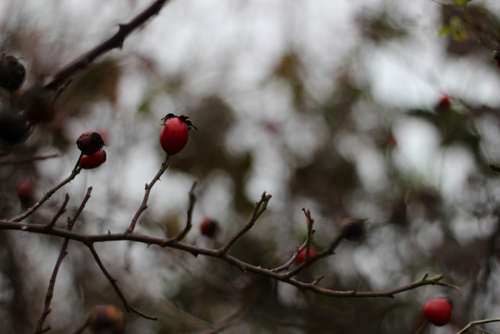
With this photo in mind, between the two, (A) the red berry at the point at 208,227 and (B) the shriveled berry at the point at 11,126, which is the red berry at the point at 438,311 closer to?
(A) the red berry at the point at 208,227

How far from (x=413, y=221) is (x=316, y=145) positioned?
64.0 inches

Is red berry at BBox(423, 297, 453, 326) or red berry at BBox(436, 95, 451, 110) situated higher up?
red berry at BBox(436, 95, 451, 110)

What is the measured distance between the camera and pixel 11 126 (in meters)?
1.81

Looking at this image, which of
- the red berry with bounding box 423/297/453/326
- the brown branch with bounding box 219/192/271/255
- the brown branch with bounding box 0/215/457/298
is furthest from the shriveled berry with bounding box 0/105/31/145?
the red berry with bounding box 423/297/453/326

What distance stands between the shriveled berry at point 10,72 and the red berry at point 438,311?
1.71 m

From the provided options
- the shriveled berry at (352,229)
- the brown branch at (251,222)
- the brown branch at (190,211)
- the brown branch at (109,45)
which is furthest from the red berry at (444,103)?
the brown branch at (190,211)

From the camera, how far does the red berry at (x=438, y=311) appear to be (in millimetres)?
2035

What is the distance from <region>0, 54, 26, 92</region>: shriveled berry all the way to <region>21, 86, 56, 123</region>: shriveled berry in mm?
105

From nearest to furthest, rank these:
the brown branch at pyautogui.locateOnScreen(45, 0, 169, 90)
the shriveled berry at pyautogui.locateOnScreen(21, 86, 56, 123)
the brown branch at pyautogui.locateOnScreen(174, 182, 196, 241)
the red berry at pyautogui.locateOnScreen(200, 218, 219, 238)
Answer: the brown branch at pyautogui.locateOnScreen(174, 182, 196, 241), the shriveled berry at pyautogui.locateOnScreen(21, 86, 56, 123), the brown branch at pyautogui.locateOnScreen(45, 0, 169, 90), the red berry at pyautogui.locateOnScreen(200, 218, 219, 238)

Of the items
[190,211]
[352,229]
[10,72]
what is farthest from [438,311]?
A: [10,72]

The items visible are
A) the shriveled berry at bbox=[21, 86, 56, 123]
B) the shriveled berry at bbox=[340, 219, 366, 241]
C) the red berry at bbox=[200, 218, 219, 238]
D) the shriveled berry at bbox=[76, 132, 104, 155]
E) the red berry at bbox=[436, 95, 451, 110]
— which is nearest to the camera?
the shriveled berry at bbox=[340, 219, 366, 241]

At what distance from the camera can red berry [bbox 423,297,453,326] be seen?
6.68ft

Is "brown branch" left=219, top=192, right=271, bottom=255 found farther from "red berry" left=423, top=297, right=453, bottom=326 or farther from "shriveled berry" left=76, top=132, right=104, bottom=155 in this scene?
"red berry" left=423, top=297, right=453, bottom=326

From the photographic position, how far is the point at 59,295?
5.51 m
